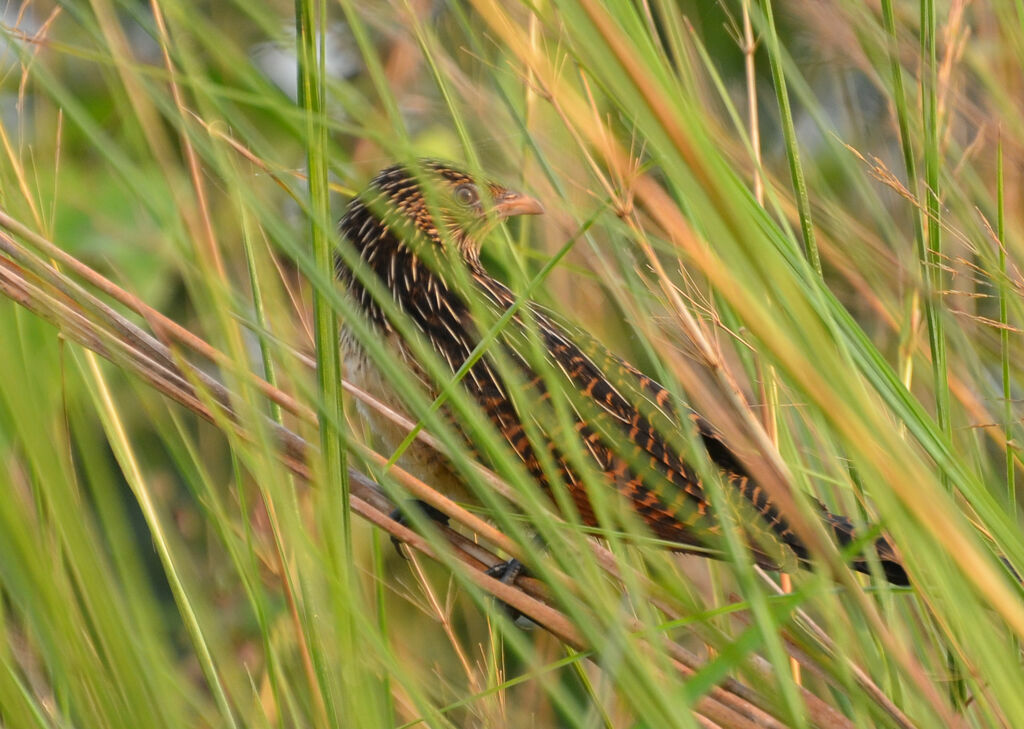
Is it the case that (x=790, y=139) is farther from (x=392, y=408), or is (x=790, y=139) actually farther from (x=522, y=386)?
(x=392, y=408)

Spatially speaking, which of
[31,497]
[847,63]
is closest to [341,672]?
[31,497]

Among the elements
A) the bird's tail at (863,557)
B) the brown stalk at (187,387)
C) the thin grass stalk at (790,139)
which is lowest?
the bird's tail at (863,557)

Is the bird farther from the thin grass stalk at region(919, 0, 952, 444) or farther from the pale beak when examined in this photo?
the thin grass stalk at region(919, 0, 952, 444)

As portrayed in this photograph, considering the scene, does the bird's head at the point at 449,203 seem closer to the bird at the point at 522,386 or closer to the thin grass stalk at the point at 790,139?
the bird at the point at 522,386

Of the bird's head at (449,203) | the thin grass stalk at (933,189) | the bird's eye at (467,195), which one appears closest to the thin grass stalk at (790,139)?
the thin grass stalk at (933,189)

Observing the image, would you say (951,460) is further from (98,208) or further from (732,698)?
(98,208)

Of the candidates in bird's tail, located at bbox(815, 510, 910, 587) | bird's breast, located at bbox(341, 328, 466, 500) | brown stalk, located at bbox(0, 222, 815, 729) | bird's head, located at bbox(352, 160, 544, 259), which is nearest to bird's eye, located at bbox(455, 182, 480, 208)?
bird's head, located at bbox(352, 160, 544, 259)

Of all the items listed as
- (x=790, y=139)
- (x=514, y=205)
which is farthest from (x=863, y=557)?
(x=514, y=205)
